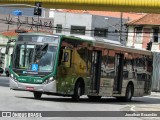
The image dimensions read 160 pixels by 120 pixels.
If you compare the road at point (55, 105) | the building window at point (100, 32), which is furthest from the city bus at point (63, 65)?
the building window at point (100, 32)

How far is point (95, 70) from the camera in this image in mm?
24391

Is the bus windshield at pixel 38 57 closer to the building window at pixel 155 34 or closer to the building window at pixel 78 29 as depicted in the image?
the building window at pixel 155 34

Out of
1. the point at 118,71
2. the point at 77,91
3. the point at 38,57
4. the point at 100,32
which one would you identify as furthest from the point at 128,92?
the point at 100,32

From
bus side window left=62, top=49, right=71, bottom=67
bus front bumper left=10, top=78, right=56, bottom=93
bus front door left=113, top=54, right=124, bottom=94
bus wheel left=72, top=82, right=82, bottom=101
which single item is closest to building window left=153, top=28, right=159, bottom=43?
bus front door left=113, top=54, right=124, bottom=94

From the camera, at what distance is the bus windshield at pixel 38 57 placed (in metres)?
22.1

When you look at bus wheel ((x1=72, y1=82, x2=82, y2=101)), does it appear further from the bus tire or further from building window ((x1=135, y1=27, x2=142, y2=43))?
building window ((x1=135, y1=27, x2=142, y2=43))

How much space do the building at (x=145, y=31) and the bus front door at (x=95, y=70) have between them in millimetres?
39155

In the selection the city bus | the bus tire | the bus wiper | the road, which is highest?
the bus wiper

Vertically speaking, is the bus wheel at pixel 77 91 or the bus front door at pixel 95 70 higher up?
the bus front door at pixel 95 70

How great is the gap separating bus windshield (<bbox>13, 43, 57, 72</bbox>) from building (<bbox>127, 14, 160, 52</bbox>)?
136ft

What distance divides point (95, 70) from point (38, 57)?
3.30 metres

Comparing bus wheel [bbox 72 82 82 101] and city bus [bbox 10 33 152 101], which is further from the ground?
city bus [bbox 10 33 152 101]

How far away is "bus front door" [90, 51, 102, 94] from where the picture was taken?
24186 millimetres

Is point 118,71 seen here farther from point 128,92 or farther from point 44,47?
point 44,47
